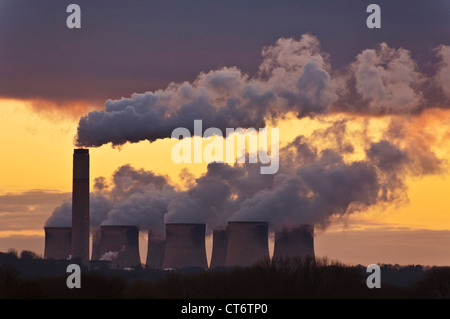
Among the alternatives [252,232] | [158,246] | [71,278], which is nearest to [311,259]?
[71,278]

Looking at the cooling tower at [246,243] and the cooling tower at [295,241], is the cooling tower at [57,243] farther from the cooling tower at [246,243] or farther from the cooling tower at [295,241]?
the cooling tower at [295,241]

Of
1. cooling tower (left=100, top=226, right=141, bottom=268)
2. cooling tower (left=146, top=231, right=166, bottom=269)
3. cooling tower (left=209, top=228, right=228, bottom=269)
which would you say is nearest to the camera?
cooling tower (left=100, top=226, right=141, bottom=268)

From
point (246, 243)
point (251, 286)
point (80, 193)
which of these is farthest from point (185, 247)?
point (251, 286)

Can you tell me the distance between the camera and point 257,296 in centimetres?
4447

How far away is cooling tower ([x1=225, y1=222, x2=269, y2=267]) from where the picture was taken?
72000 mm

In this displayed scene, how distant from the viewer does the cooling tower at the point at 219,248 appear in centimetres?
8444

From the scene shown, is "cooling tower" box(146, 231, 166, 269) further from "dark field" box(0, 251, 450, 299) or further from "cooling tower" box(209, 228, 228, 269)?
"dark field" box(0, 251, 450, 299)

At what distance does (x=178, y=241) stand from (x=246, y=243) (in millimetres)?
6376

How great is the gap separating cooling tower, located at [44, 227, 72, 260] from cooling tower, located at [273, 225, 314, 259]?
1787 centimetres

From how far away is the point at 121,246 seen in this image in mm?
83188

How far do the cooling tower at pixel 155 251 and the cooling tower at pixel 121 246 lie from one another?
7465 millimetres

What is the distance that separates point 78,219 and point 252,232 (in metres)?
12.5

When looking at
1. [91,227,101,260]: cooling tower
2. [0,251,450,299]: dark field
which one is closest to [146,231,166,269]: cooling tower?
[91,227,101,260]: cooling tower
